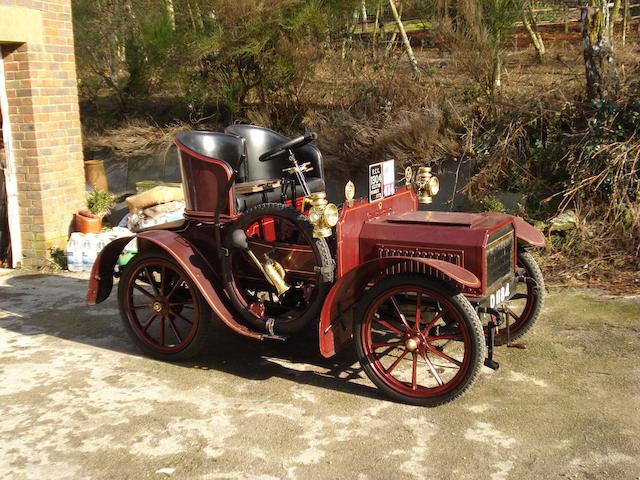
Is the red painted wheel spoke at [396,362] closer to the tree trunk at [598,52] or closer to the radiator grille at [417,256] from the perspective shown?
the radiator grille at [417,256]

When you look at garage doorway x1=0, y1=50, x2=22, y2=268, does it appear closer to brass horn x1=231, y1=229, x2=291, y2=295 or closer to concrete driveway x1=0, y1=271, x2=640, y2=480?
concrete driveway x1=0, y1=271, x2=640, y2=480

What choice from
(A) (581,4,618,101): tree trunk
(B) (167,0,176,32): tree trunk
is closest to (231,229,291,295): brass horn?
(A) (581,4,618,101): tree trunk

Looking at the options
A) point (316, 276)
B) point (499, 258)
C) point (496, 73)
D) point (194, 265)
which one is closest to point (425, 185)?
point (499, 258)

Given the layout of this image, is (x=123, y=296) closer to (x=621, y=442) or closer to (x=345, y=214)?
(x=345, y=214)

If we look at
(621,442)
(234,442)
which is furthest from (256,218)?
(621,442)

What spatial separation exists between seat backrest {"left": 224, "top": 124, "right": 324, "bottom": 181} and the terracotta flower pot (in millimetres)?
3159

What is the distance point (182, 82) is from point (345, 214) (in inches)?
315

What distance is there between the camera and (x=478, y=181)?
8008mm

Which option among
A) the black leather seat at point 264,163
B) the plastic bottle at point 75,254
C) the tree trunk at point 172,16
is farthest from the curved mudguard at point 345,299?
the tree trunk at point 172,16

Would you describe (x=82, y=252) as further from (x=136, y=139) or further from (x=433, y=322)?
(x=433, y=322)

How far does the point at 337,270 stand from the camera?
4359 mm

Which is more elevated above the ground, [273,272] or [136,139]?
[136,139]

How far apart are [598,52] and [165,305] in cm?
575

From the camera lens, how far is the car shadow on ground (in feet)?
15.5
